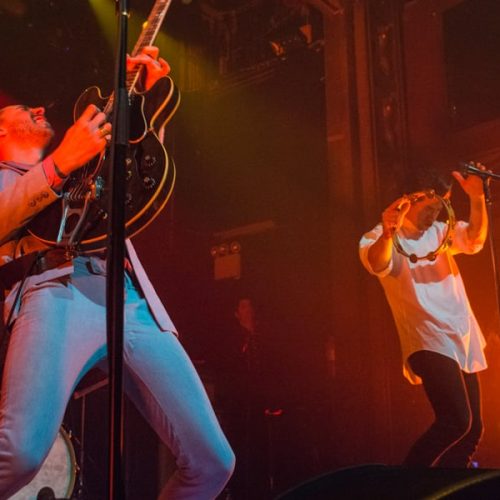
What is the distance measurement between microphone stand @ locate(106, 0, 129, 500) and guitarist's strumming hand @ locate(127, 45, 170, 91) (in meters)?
0.78

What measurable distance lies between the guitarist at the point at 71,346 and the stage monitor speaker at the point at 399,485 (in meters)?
0.66

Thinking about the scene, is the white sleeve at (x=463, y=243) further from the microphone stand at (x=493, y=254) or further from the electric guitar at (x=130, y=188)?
the electric guitar at (x=130, y=188)

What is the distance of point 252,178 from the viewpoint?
7961 mm

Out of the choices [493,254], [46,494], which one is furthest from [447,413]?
[46,494]

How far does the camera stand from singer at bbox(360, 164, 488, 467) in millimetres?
4176

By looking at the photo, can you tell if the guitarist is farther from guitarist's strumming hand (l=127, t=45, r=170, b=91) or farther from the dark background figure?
the dark background figure

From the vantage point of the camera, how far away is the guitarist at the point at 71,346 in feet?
6.64

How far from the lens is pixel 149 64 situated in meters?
2.73

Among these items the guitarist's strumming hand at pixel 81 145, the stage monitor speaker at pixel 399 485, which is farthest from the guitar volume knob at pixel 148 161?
the stage monitor speaker at pixel 399 485

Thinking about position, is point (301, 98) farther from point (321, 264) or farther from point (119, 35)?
point (119, 35)

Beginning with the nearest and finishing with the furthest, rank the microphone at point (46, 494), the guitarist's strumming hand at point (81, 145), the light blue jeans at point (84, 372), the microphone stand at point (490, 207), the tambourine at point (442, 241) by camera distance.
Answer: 1. the light blue jeans at point (84, 372)
2. the guitarist's strumming hand at point (81, 145)
3. the microphone at point (46, 494)
4. the tambourine at point (442, 241)
5. the microphone stand at point (490, 207)

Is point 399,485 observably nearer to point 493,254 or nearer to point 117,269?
point 117,269

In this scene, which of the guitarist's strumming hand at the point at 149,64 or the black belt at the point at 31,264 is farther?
the guitarist's strumming hand at the point at 149,64

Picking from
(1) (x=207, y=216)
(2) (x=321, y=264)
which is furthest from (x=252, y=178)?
(2) (x=321, y=264)
